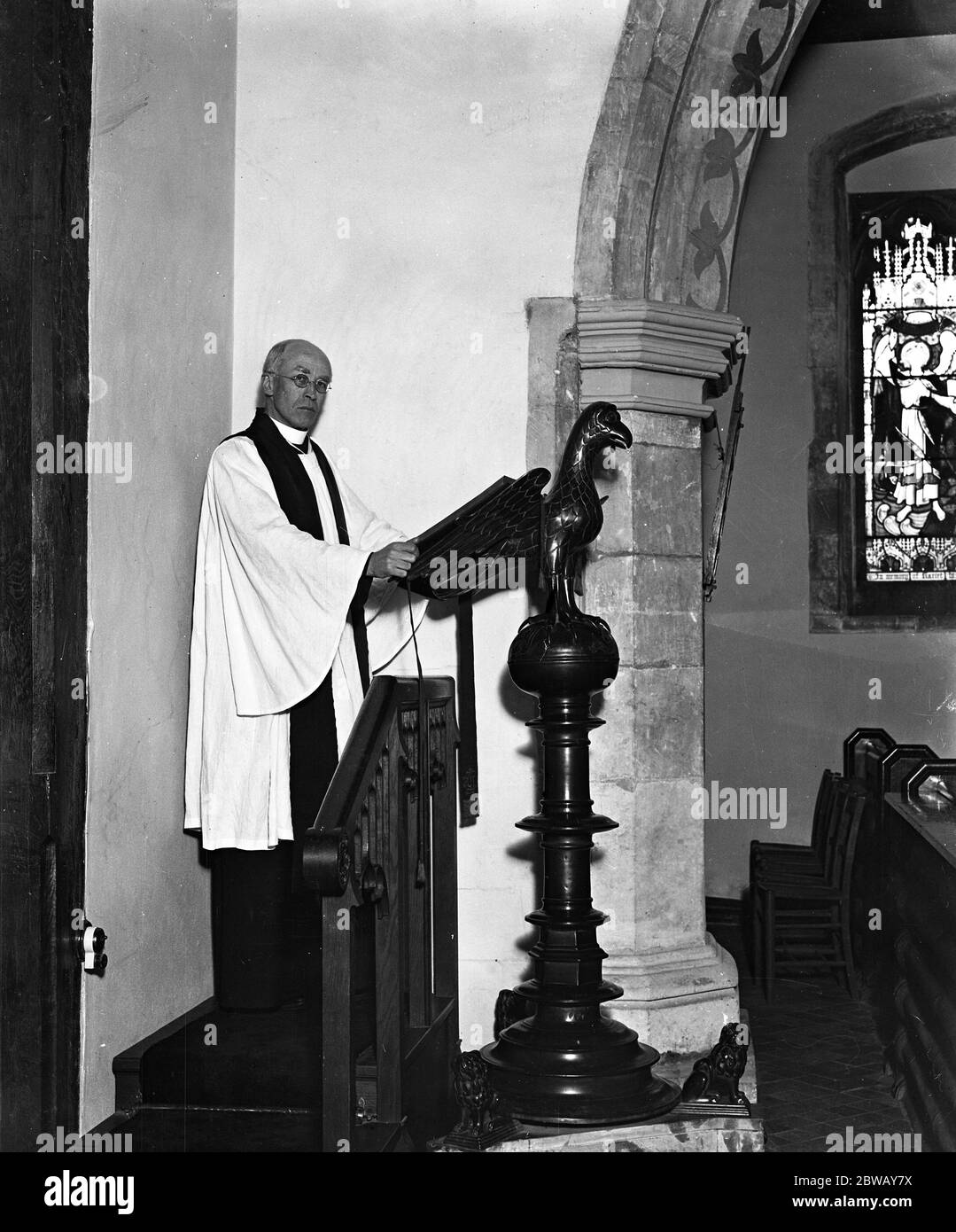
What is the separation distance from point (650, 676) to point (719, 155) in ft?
5.20

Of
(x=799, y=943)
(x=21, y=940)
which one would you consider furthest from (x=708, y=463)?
(x=21, y=940)

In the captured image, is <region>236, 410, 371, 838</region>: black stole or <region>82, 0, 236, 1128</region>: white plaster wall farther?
<region>236, 410, 371, 838</region>: black stole

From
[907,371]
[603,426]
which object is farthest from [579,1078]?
[907,371]

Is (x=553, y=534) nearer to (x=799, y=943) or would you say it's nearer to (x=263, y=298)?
(x=263, y=298)

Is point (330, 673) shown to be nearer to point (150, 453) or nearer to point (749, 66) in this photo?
point (150, 453)

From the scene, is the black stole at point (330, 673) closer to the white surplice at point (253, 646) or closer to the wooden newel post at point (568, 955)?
the white surplice at point (253, 646)

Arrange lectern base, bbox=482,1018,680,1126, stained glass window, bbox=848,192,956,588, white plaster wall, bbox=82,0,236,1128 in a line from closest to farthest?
lectern base, bbox=482,1018,680,1126
white plaster wall, bbox=82,0,236,1128
stained glass window, bbox=848,192,956,588

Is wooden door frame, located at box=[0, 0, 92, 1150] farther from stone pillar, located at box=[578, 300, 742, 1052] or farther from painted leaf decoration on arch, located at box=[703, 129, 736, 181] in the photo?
painted leaf decoration on arch, located at box=[703, 129, 736, 181]

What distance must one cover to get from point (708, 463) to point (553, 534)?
4610 millimetres

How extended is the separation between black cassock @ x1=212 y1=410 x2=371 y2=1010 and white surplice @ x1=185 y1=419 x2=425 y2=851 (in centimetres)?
4

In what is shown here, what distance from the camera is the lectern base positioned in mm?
3605

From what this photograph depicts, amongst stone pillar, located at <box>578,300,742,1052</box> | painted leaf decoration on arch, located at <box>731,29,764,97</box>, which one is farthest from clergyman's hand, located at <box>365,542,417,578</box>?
painted leaf decoration on arch, located at <box>731,29,764,97</box>
